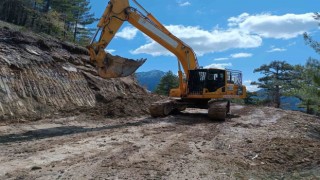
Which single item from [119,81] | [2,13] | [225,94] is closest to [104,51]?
[225,94]

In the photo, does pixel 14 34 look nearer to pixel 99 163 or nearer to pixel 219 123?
pixel 219 123

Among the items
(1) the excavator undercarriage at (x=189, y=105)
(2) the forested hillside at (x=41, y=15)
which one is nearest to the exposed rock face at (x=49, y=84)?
(1) the excavator undercarriage at (x=189, y=105)

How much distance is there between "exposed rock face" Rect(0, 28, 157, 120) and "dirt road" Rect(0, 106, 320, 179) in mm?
1586

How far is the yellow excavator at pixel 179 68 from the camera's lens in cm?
1359

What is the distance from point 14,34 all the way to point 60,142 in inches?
401

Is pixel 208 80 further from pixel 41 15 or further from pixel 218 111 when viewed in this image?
pixel 41 15

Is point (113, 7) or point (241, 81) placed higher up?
point (113, 7)

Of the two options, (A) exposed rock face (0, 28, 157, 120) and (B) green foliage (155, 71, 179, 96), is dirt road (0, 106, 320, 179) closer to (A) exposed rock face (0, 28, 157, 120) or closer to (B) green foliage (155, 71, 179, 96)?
(A) exposed rock face (0, 28, 157, 120)

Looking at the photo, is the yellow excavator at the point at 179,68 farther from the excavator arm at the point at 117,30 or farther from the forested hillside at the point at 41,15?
the forested hillside at the point at 41,15

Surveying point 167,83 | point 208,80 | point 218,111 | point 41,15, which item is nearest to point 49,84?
point 208,80

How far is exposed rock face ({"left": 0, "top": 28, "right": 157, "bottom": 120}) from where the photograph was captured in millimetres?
14362

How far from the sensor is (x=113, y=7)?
14156 mm

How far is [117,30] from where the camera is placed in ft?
46.5

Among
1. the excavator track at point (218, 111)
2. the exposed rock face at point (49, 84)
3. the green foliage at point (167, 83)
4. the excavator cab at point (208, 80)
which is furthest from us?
the green foliage at point (167, 83)
